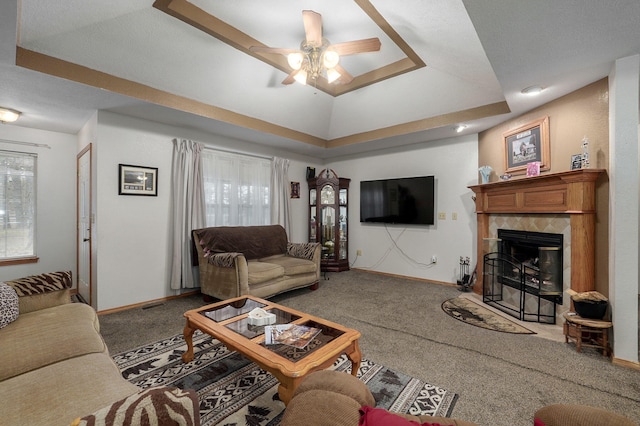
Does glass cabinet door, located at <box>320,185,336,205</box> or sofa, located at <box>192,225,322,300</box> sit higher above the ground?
glass cabinet door, located at <box>320,185,336,205</box>

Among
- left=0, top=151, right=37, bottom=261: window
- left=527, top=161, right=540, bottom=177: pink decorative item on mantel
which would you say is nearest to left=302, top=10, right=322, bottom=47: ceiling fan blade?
left=527, top=161, right=540, bottom=177: pink decorative item on mantel

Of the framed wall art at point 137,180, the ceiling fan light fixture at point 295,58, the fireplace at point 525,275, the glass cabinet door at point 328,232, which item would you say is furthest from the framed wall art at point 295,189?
the fireplace at point 525,275

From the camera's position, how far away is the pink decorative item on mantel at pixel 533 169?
307 cm

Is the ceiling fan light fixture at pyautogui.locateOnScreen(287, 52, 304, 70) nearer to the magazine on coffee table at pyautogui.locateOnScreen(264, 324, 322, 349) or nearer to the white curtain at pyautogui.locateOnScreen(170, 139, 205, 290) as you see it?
the white curtain at pyautogui.locateOnScreen(170, 139, 205, 290)

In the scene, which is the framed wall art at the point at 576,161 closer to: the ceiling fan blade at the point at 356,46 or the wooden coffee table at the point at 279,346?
the ceiling fan blade at the point at 356,46

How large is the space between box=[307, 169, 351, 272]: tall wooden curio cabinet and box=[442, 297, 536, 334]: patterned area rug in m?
2.25

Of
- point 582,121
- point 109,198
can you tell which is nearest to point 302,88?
point 109,198

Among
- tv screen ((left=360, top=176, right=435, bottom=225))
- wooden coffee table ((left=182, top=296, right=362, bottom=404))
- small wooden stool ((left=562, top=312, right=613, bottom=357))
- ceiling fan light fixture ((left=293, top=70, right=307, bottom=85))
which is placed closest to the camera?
wooden coffee table ((left=182, top=296, right=362, bottom=404))

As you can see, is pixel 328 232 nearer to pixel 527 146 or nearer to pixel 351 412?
pixel 527 146

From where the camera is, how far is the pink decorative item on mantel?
3.07m

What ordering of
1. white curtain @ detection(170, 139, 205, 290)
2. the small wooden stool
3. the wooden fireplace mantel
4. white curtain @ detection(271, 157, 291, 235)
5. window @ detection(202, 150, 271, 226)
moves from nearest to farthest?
the small wooden stool < the wooden fireplace mantel < white curtain @ detection(170, 139, 205, 290) < window @ detection(202, 150, 271, 226) < white curtain @ detection(271, 157, 291, 235)

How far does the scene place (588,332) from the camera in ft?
7.88

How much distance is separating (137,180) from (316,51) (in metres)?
2.64

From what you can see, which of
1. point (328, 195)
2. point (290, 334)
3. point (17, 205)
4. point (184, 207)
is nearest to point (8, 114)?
point (17, 205)
